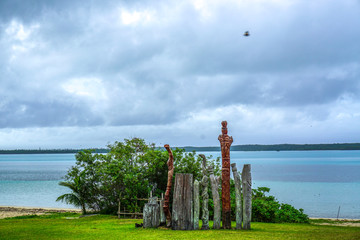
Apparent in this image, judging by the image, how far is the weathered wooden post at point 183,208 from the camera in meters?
13.4

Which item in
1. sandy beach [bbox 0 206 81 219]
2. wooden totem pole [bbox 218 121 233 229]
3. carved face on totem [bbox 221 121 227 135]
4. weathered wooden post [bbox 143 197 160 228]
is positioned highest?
carved face on totem [bbox 221 121 227 135]

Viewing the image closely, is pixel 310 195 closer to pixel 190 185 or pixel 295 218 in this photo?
pixel 295 218

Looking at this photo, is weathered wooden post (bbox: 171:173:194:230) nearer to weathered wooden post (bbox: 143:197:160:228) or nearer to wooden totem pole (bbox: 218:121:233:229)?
weathered wooden post (bbox: 143:197:160:228)

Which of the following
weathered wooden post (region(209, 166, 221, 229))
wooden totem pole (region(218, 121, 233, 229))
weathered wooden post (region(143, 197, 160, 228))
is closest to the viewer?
weathered wooden post (region(209, 166, 221, 229))

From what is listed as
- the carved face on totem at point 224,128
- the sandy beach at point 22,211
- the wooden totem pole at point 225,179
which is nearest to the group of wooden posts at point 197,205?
the wooden totem pole at point 225,179

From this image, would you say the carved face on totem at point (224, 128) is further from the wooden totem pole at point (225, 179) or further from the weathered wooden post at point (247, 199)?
the weathered wooden post at point (247, 199)

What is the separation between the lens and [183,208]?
13414 millimetres

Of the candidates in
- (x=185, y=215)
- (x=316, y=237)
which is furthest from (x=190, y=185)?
(x=316, y=237)

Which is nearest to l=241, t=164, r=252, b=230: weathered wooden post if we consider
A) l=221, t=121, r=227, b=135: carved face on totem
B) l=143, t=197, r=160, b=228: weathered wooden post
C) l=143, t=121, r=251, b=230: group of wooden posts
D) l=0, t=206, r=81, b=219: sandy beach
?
l=143, t=121, r=251, b=230: group of wooden posts

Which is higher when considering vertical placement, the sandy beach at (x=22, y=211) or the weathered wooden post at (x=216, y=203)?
the weathered wooden post at (x=216, y=203)

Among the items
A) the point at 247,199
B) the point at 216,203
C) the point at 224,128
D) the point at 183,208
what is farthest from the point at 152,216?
the point at 224,128

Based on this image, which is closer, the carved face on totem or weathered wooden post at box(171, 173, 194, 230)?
weathered wooden post at box(171, 173, 194, 230)

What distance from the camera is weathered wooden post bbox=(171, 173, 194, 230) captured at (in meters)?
13.4

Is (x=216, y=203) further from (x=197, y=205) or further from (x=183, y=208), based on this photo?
(x=183, y=208)
